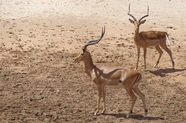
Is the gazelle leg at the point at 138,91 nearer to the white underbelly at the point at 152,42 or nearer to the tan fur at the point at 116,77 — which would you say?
the tan fur at the point at 116,77

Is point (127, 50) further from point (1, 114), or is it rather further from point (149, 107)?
point (1, 114)

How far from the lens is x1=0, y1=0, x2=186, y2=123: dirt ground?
11445 mm

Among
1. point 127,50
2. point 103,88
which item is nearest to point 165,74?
point 127,50

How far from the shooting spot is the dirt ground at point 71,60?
451 inches

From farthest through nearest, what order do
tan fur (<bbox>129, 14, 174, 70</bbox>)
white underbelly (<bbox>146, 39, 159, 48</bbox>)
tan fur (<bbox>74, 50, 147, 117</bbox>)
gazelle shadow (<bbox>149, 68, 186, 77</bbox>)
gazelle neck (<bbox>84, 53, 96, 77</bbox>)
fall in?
white underbelly (<bbox>146, 39, 159, 48</bbox>), tan fur (<bbox>129, 14, 174, 70</bbox>), gazelle shadow (<bbox>149, 68, 186, 77</bbox>), gazelle neck (<bbox>84, 53, 96, 77</bbox>), tan fur (<bbox>74, 50, 147, 117</bbox>)

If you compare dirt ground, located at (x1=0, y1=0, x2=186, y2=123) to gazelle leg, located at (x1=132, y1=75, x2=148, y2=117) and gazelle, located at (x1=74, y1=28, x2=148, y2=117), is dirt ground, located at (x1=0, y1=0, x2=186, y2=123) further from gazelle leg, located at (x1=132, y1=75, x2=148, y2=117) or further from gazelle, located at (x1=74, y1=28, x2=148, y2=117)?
gazelle, located at (x1=74, y1=28, x2=148, y2=117)

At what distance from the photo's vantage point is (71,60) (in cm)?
1579

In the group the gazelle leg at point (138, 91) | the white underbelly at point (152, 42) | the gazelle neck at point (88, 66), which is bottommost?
the gazelle leg at point (138, 91)

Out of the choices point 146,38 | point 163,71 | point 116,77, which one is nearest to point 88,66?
point 116,77

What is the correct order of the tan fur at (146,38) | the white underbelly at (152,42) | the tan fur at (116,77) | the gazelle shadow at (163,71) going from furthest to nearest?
the white underbelly at (152,42) → the tan fur at (146,38) → the gazelle shadow at (163,71) → the tan fur at (116,77)

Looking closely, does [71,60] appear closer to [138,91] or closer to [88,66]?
[88,66]

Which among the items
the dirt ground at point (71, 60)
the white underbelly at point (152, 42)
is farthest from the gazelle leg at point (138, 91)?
the white underbelly at point (152, 42)

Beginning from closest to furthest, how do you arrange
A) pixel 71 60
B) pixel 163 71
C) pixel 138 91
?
1. pixel 138 91
2. pixel 163 71
3. pixel 71 60

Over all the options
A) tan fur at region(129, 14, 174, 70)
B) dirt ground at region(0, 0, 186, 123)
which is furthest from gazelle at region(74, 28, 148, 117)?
tan fur at region(129, 14, 174, 70)
